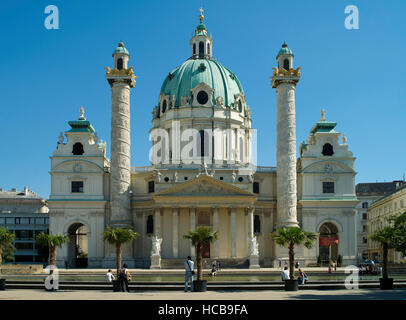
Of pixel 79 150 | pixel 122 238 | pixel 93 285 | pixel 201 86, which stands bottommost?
pixel 93 285

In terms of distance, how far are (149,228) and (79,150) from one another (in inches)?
498

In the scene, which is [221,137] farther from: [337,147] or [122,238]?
[122,238]

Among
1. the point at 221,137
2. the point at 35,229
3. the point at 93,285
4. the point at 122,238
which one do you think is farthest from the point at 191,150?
the point at 93,285

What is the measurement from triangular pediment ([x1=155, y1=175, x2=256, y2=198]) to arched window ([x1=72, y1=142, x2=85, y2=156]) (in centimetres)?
1166

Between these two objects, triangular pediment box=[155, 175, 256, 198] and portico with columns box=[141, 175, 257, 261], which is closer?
portico with columns box=[141, 175, 257, 261]

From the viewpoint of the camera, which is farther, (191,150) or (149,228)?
(191,150)

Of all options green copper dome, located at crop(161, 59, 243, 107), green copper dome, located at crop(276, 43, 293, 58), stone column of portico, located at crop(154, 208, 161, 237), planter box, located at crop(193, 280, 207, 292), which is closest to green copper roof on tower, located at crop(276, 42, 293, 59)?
green copper dome, located at crop(276, 43, 293, 58)

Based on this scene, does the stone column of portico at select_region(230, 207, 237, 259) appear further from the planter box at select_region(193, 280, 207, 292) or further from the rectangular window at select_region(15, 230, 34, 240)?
the rectangular window at select_region(15, 230, 34, 240)

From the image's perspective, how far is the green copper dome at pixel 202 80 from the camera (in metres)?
76.2

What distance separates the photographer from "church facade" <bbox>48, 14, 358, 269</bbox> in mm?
63438

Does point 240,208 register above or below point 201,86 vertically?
below

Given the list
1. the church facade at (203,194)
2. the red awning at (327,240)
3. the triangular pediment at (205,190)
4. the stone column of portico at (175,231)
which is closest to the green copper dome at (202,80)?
the church facade at (203,194)

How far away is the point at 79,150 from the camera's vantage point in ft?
223
